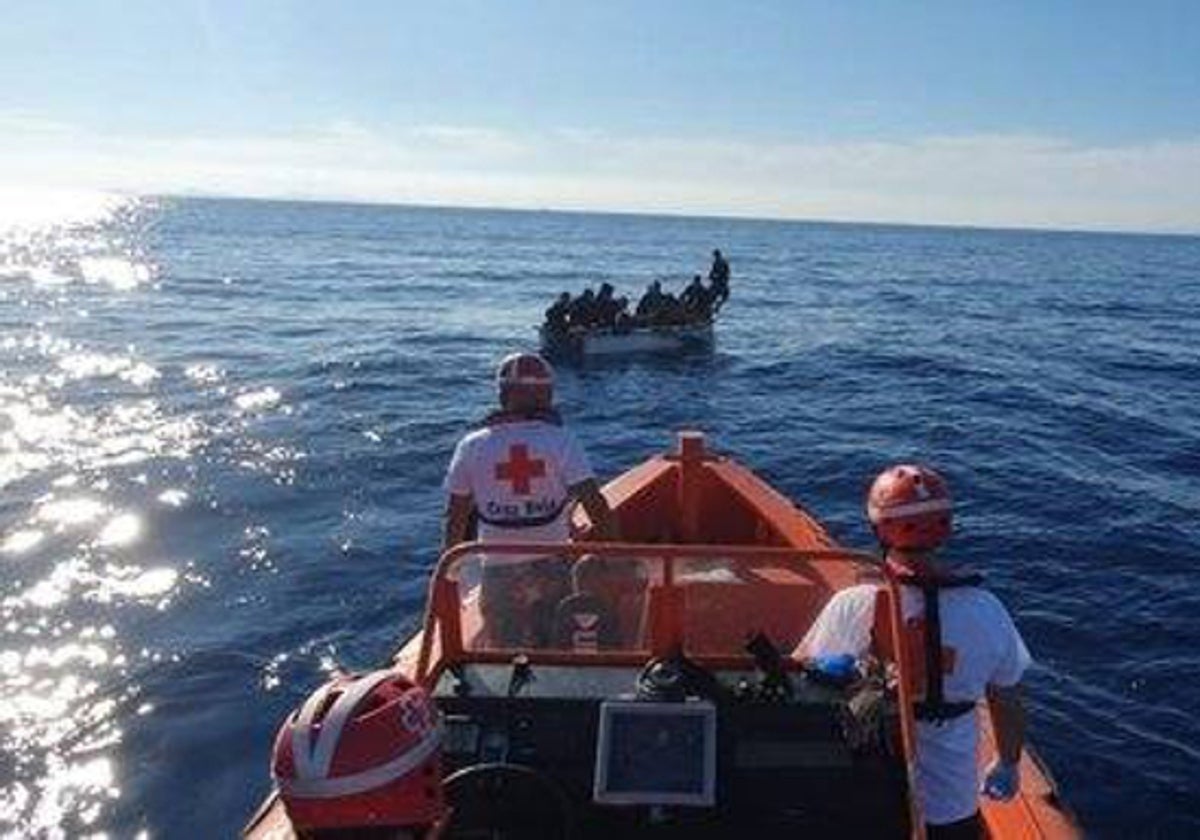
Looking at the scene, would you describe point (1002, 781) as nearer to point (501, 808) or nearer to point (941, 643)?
→ point (941, 643)

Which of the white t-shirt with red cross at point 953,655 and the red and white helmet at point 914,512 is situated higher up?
the red and white helmet at point 914,512

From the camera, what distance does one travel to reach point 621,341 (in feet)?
103

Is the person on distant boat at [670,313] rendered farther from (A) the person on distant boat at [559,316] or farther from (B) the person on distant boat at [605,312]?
(A) the person on distant boat at [559,316]

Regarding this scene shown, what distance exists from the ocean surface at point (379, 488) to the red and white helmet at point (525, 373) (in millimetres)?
4207

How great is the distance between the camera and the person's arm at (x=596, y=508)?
717 cm

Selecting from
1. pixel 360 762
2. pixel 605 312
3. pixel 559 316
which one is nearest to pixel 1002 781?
pixel 360 762

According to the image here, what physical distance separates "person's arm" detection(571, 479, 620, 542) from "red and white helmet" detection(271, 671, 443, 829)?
380 centimetres

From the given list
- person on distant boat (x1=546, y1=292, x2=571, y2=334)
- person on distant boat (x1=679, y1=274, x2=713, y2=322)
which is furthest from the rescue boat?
person on distant boat (x1=679, y1=274, x2=713, y2=322)

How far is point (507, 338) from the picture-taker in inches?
1503

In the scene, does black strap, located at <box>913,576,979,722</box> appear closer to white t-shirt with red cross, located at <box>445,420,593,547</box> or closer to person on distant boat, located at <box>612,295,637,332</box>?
white t-shirt with red cross, located at <box>445,420,593,547</box>

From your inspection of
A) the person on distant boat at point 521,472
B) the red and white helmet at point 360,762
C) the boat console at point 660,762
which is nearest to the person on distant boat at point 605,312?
the person on distant boat at point 521,472

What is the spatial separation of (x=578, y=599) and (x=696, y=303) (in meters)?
27.2

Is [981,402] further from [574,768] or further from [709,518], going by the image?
[574,768]

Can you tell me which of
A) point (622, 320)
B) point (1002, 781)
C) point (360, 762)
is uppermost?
point (360, 762)
